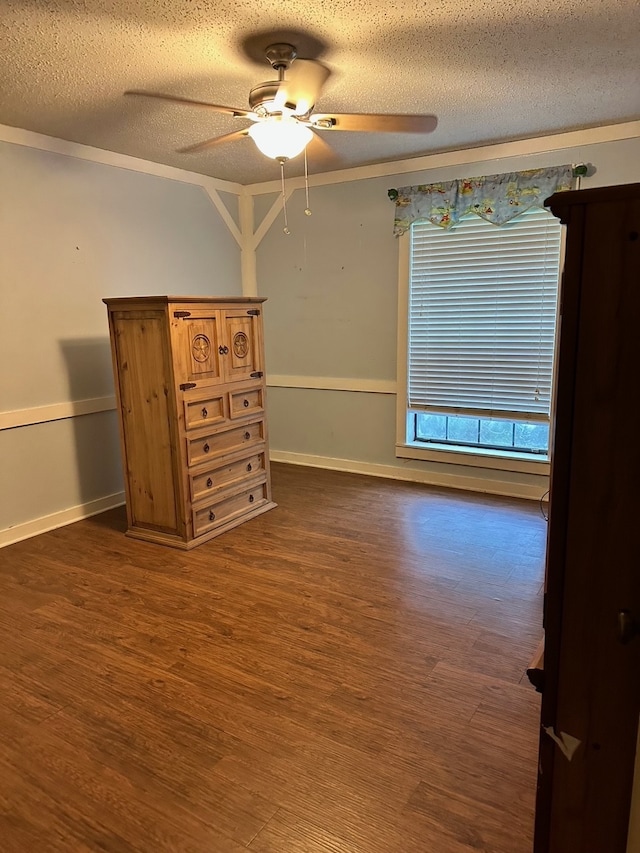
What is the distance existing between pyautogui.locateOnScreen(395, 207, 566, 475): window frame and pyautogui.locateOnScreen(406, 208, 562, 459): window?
0.02 metres

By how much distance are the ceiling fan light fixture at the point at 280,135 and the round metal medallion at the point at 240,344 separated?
1.30 meters

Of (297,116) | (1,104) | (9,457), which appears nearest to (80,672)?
(9,457)

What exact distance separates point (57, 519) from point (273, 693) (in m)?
2.31

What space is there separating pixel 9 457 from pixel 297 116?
254 centimetres

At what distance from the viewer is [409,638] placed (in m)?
2.42

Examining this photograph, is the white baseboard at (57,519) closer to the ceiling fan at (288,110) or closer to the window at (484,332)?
the window at (484,332)

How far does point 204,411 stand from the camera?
3.46m

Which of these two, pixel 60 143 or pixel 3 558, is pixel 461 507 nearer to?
pixel 3 558

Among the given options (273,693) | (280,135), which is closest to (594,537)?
(273,693)

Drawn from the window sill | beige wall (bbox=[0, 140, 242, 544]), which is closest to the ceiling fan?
beige wall (bbox=[0, 140, 242, 544])

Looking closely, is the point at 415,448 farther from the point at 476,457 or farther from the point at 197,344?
the point at 197,344

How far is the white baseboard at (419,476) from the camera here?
4.16 m

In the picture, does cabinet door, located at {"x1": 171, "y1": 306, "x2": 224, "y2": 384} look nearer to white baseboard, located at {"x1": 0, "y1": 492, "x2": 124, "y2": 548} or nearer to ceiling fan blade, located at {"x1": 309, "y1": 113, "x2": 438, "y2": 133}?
ceiling fan blade, located at {"x1": 309, "y1": 113, "x2": 438, "y2": 133}

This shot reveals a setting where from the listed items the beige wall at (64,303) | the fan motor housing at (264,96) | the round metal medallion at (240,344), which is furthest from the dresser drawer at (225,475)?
the fan motor housing at (264,96)
